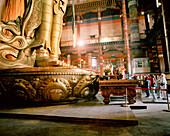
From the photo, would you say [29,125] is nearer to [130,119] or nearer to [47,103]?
[47,103]

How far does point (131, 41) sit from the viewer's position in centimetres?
1004

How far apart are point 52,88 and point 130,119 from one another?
4.35 feet

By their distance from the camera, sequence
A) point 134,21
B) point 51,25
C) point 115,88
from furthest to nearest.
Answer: point 134,21 < point 51,25 < point 115,88

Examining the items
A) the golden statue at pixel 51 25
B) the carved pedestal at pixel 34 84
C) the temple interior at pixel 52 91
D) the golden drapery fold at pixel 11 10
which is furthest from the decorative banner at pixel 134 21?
the carved pedestal at pixel 34 84

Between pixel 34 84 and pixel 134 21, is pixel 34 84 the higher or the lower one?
the lower one

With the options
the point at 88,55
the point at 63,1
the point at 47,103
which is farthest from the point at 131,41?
the point at 47,103

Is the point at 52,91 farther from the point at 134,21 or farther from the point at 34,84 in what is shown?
the point at 134,21

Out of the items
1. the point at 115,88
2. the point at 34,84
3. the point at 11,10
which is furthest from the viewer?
the point at 11,10

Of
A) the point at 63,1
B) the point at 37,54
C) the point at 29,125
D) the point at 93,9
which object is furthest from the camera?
the point at 93,9

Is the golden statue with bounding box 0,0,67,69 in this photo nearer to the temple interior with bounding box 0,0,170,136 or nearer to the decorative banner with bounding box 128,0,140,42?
the temple interior with bounding box 0,0,170,136

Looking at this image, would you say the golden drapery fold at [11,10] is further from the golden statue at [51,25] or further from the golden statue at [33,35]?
the golden statue at [51,25]

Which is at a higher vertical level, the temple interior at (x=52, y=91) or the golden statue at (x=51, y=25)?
the golden statue at (x=51, y=25)

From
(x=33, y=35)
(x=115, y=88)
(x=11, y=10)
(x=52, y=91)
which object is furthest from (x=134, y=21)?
(x=52, y=91)

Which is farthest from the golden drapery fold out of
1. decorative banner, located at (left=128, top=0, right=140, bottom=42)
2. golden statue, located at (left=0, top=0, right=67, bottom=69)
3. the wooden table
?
decorative banner, located at (left=128, top=0, right=140, bottom=42)
